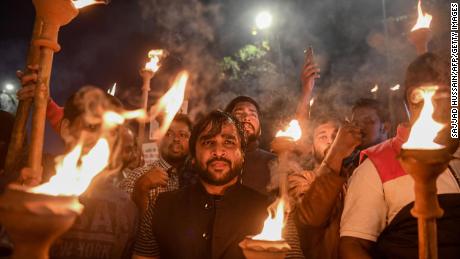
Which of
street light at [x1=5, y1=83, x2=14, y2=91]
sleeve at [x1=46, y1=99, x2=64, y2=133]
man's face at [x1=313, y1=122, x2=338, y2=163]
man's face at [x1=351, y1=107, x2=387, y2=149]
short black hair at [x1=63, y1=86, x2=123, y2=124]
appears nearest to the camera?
short black hair at [x1=63, y1=86, x2=123, y2=124]

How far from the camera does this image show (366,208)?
2.80m

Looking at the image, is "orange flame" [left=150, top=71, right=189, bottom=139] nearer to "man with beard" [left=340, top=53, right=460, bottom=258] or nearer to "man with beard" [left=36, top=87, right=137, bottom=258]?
"man with beard" [left=36, top=87, right=137, bottom=258]

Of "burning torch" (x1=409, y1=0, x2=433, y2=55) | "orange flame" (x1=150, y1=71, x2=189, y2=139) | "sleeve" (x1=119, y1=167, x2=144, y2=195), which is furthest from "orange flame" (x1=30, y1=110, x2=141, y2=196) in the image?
"sleeve" (x1=119, y1=167, x2=144, y2=195)

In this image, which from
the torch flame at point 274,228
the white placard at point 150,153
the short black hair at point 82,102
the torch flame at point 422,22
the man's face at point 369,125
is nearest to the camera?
the torch flame at point 274,228

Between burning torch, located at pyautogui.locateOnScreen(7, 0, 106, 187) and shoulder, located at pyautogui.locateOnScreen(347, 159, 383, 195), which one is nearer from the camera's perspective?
burning torch, located at pyautogui.locateOnScreen(7, 0, 106, 187)

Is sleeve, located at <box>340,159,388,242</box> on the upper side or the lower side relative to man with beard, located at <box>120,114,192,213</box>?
lower

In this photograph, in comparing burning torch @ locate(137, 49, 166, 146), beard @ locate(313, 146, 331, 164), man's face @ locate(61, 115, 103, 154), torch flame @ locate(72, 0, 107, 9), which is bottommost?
man's face @ locate(61, 115, 103, 154)

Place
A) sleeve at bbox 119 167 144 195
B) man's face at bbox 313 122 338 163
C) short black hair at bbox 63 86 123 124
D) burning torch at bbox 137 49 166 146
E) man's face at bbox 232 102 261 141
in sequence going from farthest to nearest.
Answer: burning torch at bbox 137 49 166 146 < man's face at bbox 232 102 261 141 < sleeve at bbox 119 167 144 195 < man's face at bbox 313 122 338 163 < short black hair at bbox 63 86 123 124

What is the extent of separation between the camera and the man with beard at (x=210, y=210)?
3242mm

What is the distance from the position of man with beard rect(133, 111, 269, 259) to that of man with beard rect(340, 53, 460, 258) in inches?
37.9

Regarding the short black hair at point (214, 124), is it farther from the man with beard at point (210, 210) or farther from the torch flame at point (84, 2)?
the torch flame at point (84, 2)

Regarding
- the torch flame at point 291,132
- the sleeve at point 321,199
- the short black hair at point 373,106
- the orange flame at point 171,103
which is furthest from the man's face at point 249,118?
the sleeve at point 321,199

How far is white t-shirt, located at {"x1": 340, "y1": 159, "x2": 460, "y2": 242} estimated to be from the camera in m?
2.73

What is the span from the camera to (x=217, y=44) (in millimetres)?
18828
